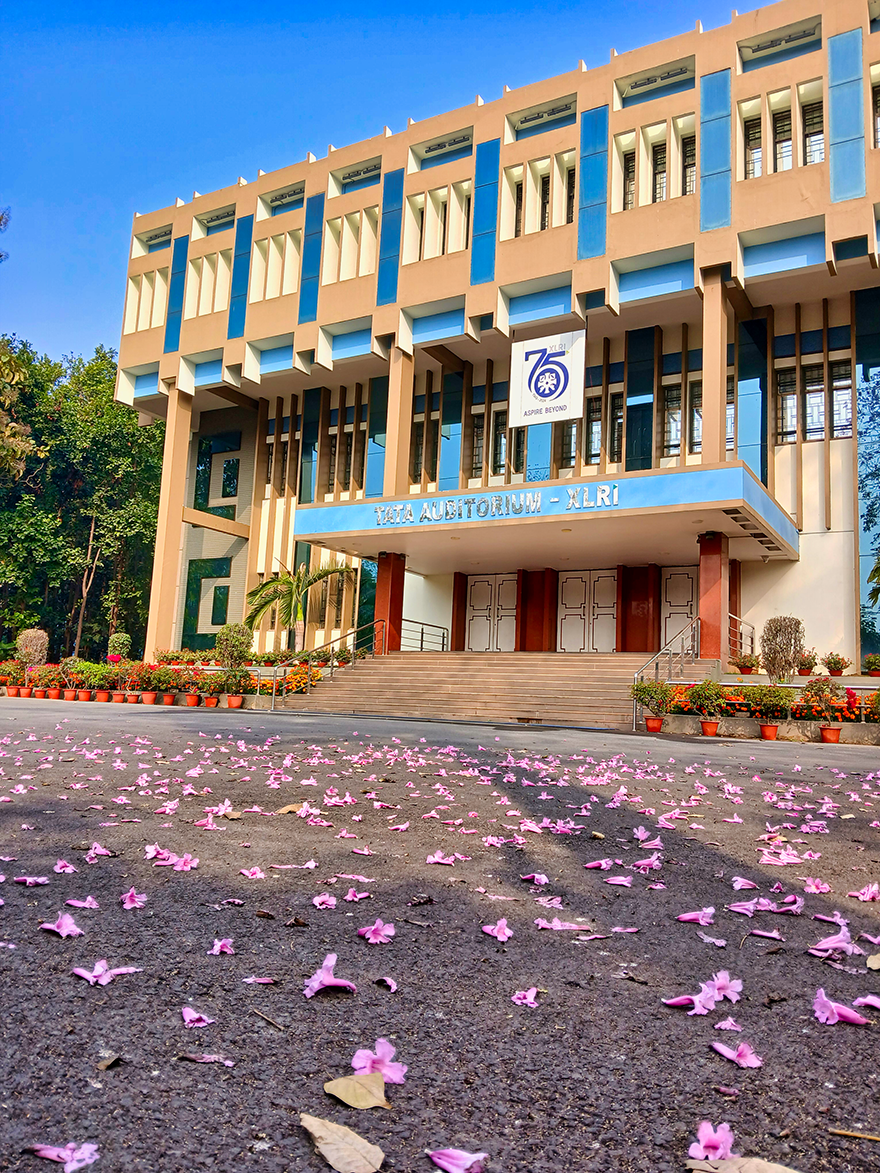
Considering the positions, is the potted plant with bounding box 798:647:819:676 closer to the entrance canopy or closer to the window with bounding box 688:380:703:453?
the entrance canopy

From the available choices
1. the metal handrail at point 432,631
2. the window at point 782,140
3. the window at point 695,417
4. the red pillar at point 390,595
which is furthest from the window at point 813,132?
the metal handrail at point 432,631

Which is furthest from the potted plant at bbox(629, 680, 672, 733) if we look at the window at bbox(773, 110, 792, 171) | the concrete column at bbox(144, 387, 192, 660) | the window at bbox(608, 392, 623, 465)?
the concrete column at bbox(144, 387, 192, 660)

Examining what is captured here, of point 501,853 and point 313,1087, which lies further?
point 501,853

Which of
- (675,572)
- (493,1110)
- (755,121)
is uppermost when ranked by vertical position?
(755,121)

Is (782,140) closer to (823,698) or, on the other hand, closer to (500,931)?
(823,698)

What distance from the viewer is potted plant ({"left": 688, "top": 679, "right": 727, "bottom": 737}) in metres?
15.5

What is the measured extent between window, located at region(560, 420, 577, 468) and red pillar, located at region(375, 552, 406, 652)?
6164 millimetres

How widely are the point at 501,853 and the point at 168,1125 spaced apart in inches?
109

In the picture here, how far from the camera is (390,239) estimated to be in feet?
90.6

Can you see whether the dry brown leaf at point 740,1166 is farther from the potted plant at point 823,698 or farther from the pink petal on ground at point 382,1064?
the potted plant at point 823,698

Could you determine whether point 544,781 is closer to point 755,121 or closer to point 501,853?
point 501,853

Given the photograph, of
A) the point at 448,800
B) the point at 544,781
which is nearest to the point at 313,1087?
the point at 448,800

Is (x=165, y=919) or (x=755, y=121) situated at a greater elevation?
(x=755, y=121)

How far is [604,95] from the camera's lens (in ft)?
80.6
